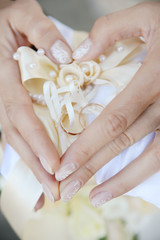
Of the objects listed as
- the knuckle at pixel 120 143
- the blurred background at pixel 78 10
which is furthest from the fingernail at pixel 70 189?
the blurred background at pixel 78 10

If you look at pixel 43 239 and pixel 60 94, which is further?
pixel 43 239

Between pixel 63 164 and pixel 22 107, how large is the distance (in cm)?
19

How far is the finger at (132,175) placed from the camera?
0.66 meters

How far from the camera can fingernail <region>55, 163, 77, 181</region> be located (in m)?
0.62

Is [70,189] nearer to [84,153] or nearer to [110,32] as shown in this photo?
[84,153]

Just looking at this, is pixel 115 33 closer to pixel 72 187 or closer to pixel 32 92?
pixel 32 92

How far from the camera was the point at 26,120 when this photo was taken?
26.0 inches

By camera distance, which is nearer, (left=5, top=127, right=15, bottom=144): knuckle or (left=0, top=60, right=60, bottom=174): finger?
(left=0, top=60, right=60, bottom=174): finger

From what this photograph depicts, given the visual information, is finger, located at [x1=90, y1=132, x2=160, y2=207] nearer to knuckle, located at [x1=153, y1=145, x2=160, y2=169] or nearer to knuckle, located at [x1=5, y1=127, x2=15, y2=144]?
knuckle, located at [x1=153, y1=145, x2=160, y2=169]

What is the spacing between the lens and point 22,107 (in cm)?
69

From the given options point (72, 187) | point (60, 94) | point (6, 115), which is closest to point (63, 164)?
point (72, 187)

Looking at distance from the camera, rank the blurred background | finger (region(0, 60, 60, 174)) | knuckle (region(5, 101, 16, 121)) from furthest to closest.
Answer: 1. the blurred background
2. knuckle (region(5, 101, 16, 121))
3. finger (region(0, 60, 60, 174))

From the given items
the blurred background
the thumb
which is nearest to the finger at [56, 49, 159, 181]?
the thumb

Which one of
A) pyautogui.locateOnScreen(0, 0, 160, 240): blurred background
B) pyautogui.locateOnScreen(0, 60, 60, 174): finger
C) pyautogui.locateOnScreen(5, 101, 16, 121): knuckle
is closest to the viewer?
pyautogui.locateOnScreen(0, 60, 60, 174): finger
